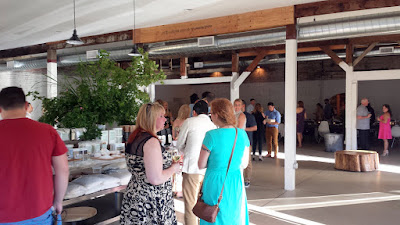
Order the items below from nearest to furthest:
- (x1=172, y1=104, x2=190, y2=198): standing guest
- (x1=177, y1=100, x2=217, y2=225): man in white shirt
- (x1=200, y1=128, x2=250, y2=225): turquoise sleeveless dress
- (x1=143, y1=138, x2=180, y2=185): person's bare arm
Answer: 1. (x1=143, y1=138, x2=180, y2=185): person's bare arm
2. (x1=200, y1=128, x2=250, y2=225): turquoise sleeveless dress
3. (x1=177, y1=100, x2=217, y2=225): man in white shirt
4. (x1=172, y1=104, x2=190, y2=198): standing guest

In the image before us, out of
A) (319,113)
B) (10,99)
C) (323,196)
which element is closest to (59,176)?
(10,99)

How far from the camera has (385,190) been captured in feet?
20.9

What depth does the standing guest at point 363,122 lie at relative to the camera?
33.1 ft

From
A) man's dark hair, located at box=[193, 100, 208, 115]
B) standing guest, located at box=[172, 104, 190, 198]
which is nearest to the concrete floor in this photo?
standing guest, located at box=[172, 104, 190, 198]

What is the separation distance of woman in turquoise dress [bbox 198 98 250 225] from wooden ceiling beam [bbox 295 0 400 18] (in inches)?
162

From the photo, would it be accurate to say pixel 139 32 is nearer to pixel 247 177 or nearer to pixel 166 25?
pixel 166 25

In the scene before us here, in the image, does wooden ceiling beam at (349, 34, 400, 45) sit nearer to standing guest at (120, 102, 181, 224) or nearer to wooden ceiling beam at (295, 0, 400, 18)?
wooden ceiling beam at (295, 0, 400, 18)

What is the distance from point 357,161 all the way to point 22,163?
297 inches

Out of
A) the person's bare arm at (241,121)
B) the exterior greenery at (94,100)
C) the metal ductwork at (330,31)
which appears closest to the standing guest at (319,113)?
the metal ductwork at (330,31)

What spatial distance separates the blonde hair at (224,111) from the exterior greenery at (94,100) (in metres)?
2.24

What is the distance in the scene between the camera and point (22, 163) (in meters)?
2.13

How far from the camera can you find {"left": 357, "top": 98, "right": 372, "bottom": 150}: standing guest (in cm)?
1008

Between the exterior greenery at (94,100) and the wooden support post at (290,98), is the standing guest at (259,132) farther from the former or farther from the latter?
the exterior greenery at (94,100)

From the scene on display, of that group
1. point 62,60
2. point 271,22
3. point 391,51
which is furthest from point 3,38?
point 391,51
